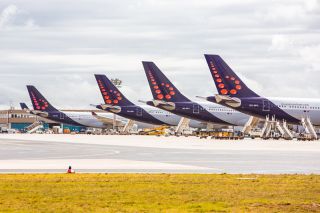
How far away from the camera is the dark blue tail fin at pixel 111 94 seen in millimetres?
185375

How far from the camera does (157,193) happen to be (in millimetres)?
31094

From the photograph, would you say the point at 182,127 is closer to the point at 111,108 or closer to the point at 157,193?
the point at 111,108

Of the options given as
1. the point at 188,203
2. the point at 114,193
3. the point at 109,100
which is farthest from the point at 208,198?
the point at 109,100

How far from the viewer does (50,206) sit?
87.2ft

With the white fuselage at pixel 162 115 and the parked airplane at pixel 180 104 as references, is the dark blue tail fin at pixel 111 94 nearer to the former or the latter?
the white fuselage at pixel 162 115

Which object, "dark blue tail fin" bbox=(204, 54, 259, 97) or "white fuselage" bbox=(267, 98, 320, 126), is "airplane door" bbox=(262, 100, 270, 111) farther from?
"dark blue tail fin" bbox=(204, 54, 259, 97)

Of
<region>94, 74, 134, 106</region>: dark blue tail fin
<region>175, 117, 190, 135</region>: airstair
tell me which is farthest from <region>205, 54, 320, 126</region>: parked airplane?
<region>94, 74, 134, 106</region>: dark blue tail fin

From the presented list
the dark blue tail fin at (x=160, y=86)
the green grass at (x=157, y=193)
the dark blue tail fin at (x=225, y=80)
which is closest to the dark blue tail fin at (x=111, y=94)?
the dark blue tail fin at (x=160, y=86)

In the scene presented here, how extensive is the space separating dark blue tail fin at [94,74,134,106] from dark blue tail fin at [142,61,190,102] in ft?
91.1

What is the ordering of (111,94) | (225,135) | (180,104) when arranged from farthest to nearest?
(111,94), (180,104), (225,135)

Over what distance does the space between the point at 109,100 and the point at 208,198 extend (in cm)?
15726

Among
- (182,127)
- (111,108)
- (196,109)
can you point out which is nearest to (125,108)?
(111,108)

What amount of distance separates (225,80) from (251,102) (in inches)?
234

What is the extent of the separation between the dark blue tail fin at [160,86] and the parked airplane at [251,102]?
2297 cm
